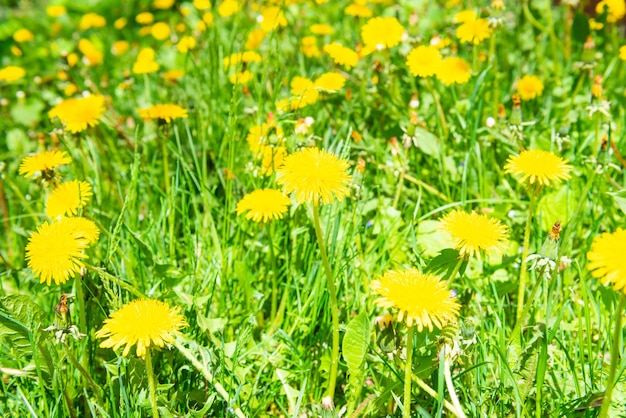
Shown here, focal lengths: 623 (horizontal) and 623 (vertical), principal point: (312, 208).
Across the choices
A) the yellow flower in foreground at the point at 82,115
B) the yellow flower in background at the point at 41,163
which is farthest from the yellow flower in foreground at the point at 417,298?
the yellow flower in foreground at the point at 82,115

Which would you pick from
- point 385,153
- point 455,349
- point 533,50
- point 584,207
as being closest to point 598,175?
point 584,207

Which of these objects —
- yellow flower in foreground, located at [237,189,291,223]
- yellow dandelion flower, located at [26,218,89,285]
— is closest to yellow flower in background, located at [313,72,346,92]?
yellow flower in foreground, located at [237,189,291,223]

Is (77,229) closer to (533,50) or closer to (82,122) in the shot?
(82,122)

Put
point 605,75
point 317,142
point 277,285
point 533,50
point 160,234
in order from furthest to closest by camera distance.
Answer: point 533,50 < point 605,75 < point 317,142 < point 160,234 < point 277,285

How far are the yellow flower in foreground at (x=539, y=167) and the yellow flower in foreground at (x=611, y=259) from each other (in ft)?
1.08

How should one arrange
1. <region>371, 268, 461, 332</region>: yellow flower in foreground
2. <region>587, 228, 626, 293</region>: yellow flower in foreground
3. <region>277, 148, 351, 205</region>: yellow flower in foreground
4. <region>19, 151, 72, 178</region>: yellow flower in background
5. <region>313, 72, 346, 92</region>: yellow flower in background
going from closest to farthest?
<region>587, 228, 626, 293</region>: yellow flower in foreground < <region>371, 268, 461, 332</region>: yellow flower in foreground < <region>277, 148, 351, 205</region>: yellow flower in foreground < <region>19, 151, 72, 178</region>: yellow flower in background < <region>313, 72, 346, 92</region>: yellow flower in background

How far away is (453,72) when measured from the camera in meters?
2.08

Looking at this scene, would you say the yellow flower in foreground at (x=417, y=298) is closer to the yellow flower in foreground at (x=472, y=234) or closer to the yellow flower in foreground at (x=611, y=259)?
the yellow flower in foreground at (x=472, y=234)

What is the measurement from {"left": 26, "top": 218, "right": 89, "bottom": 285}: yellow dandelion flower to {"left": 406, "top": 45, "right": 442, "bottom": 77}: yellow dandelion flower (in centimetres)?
121

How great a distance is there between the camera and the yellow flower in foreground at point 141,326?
3.46ft

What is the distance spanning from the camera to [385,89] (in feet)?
7.13

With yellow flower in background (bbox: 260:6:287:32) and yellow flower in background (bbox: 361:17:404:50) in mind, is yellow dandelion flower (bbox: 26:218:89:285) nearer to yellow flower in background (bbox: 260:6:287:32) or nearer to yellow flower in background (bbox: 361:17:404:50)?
yellow flower in background (bbox: 361:17:404:50)

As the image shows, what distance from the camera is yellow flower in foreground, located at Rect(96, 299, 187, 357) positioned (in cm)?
106

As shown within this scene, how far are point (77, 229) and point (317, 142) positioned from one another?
0.95 meters
